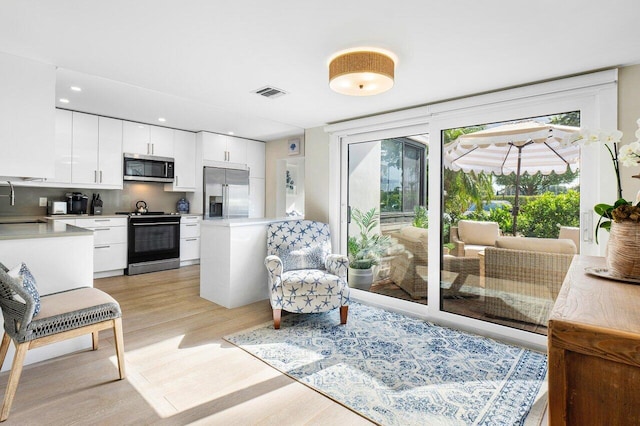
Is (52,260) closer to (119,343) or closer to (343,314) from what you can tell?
(119,343)

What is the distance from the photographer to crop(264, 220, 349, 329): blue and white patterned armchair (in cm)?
302

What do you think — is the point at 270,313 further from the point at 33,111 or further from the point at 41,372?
the point at 33,111

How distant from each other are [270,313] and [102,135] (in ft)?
12.0

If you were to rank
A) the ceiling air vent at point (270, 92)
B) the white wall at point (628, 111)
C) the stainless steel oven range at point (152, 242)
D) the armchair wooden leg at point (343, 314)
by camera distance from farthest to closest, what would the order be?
the stainless steel oven range at point (152, 242), the armchair wooden leg at point (343, 314), the ceiling air vent at point (270, 92), the white wall at point (628, 111)

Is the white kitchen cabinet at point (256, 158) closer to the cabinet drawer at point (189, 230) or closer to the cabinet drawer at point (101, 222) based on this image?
the cabinet drawer at point (189, 230)

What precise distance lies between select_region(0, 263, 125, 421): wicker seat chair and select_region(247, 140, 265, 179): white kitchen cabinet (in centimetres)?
437

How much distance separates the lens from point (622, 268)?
39.8 inches

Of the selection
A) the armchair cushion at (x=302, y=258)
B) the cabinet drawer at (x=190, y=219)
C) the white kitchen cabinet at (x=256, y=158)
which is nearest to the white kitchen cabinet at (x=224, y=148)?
the white kitchen cabinet at (x=256, y=158)

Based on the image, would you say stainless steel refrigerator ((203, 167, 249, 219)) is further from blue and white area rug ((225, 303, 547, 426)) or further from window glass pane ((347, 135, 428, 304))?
blue and white area rug ((225, 303, 547, 426))

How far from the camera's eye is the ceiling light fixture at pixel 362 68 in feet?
6.94

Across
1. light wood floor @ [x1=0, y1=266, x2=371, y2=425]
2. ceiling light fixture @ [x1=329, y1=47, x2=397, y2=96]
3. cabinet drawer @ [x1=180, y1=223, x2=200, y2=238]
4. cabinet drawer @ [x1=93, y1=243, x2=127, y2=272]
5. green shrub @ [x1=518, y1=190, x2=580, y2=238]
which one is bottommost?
light wood floor @ [x1=0, y1=266, x2=371, y2=425]

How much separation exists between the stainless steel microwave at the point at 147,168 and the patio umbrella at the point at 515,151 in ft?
14.3

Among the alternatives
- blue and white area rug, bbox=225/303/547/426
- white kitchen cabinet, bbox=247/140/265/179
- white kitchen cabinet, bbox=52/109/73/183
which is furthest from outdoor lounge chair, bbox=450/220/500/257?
white kitchen cabinet, bbox=52/109/73/183

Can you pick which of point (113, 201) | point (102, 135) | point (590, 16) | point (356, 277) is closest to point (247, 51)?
point (590, 16)
